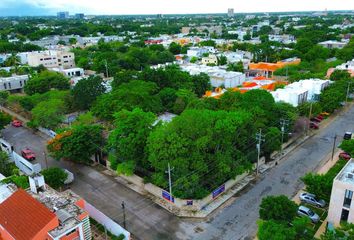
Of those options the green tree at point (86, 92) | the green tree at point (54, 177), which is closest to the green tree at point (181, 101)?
the green tree at point (86, 92)

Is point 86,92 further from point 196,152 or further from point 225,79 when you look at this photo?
point 196,152

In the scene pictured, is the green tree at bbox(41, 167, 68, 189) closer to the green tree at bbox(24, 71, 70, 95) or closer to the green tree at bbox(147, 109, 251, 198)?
the green tree at bbox(147, 109, 251, 198)

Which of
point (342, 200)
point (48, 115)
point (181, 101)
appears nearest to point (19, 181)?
point (48, 115)

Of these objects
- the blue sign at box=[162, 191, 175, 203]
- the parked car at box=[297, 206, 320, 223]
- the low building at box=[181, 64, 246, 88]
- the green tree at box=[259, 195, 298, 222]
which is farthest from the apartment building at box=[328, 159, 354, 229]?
the low building at box=[181, 64, 246, 88]

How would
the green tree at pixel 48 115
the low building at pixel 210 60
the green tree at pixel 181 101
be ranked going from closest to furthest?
the green tree at pixel 48 115 → the green tree at pixel 181 101 → the low building at pixel 210 60

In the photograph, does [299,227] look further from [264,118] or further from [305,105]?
[305,105]

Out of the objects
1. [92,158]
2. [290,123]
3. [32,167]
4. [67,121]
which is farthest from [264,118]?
[67,121]

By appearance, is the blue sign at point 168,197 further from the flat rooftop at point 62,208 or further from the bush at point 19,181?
the bush at point 19,181
